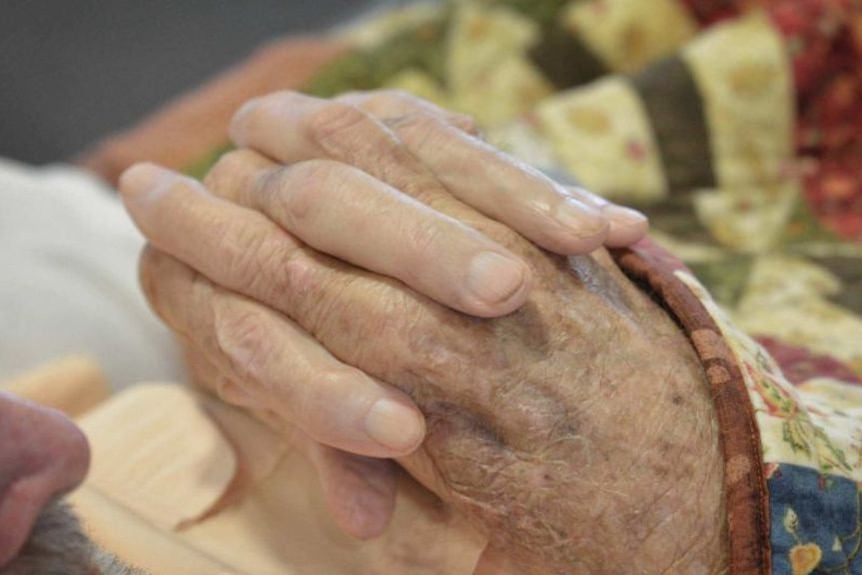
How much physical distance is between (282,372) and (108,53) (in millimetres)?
2733

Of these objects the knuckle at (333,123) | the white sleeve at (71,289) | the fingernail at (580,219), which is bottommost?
the white sleeve at (71,289)

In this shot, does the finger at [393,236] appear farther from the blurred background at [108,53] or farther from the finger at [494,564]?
the blurred background at [108,53]

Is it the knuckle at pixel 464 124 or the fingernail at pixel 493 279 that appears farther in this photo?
the knuckle at pixel 464 124

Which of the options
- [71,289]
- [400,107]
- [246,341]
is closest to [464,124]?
[400,107]

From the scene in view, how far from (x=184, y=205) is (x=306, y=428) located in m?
0.22

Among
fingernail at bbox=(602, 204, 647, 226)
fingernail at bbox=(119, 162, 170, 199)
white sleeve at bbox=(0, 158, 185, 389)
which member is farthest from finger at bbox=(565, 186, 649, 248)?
white sleeve at bbox=(0, 158, 185, 389)

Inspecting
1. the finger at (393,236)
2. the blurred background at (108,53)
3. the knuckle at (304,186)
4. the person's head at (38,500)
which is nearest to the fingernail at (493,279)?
the finger at (393,236)

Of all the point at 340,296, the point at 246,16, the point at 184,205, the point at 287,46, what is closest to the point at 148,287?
the point at 184,205

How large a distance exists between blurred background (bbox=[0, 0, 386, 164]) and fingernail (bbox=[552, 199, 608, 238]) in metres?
2.30

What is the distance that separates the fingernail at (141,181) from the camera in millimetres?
834

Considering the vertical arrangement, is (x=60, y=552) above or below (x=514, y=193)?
below

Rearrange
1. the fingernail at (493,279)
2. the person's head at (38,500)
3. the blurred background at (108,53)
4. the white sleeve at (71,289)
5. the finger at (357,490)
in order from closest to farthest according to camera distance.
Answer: the person's head at (38,500) < the fingernail at (493,279) < the finger at (357,490) < the white sleeve at (71,289) < the blurred background at (108,53)

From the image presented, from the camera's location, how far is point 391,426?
661 millimetres

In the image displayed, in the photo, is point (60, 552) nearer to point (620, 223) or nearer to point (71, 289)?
point (620, 223)
